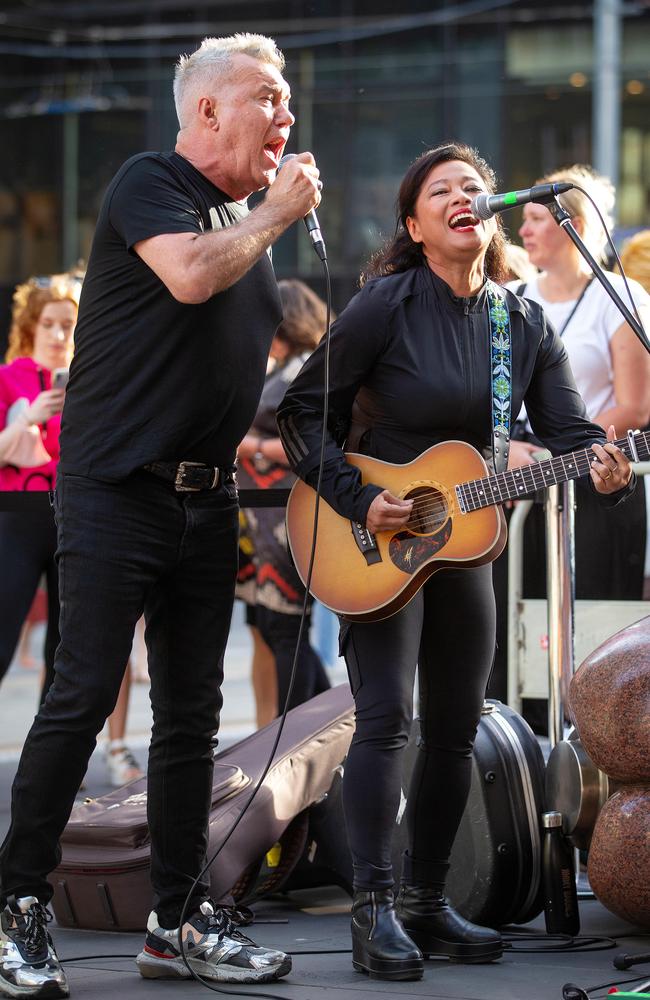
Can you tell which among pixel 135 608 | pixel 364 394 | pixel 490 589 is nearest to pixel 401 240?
pixel 364 394

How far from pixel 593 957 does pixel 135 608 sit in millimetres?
1490

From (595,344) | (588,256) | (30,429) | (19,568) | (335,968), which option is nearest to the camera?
(588,256)

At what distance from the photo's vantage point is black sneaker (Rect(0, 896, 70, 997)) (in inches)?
130

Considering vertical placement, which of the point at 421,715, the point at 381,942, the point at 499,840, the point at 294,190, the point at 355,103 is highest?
the point at 355,103

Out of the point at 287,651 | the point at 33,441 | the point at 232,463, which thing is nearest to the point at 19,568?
the point at 33,441

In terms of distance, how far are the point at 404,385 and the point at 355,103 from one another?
1546 centimetres

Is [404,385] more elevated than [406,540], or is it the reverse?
[404,385]

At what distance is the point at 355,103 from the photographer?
60.5ft

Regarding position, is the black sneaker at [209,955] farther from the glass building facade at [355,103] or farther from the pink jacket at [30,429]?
the glass building facade at [355,103]

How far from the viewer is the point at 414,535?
12.1 ft

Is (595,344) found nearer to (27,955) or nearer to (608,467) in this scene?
(608,467)

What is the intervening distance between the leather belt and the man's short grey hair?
831mm

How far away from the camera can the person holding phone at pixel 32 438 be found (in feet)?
19.3

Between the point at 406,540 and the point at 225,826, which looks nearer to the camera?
the point at 406,540
